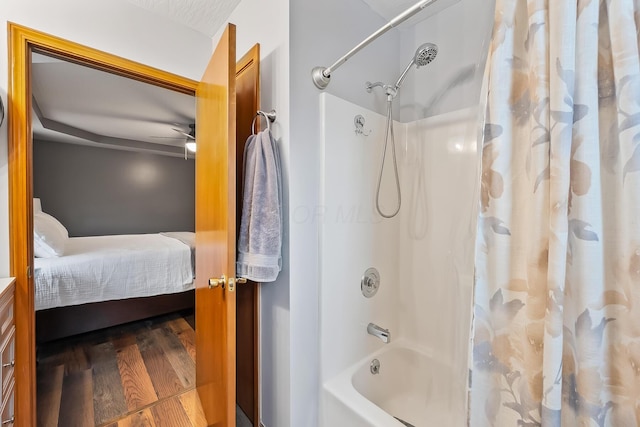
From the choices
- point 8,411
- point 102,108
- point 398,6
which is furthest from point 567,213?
point 102,108

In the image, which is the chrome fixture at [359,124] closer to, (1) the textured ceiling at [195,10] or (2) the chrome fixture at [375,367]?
(1) the textured ceiling at [195,10]

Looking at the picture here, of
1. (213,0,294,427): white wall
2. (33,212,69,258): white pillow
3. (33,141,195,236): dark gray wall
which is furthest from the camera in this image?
(33,141,195,236): dark gray wall

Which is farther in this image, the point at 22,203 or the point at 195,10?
the point at 195,10

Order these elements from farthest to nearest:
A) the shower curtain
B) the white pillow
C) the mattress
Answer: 1. the white pillow
2. the mattress
3. the shower curtain

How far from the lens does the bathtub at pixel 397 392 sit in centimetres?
109

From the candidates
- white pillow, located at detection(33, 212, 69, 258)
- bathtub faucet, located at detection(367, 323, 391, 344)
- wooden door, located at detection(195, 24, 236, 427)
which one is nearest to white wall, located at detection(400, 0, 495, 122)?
wooden door, located at detection(195, 24, 236, 427)

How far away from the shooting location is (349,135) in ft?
4.44

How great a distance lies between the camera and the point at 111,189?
4699mm

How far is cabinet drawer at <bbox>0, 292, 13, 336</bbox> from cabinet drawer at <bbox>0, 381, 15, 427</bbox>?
0.86 feet

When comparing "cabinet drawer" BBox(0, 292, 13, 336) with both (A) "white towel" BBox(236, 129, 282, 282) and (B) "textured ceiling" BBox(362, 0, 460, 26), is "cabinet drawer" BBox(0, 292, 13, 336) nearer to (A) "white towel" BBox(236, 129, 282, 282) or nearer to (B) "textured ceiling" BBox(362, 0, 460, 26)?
(A) "white towel" BBox(236, 129, 282, 282)

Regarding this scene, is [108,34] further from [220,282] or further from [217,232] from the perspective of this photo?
[220,282]

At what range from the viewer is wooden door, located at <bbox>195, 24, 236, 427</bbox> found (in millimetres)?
1085

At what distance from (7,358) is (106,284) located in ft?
5.08

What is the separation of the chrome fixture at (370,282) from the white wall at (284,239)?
47 centimetres
